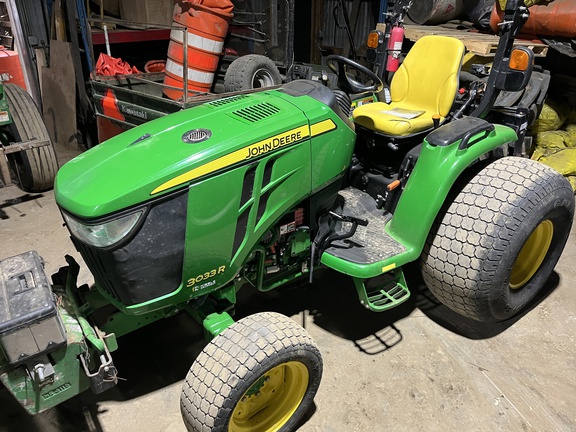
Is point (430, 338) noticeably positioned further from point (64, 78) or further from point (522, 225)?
point (64, 78)

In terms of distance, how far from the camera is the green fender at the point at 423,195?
2166 mm

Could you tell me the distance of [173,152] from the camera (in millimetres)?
1764

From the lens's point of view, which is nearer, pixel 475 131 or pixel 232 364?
pixel 232 364

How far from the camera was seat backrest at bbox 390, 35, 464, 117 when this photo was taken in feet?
8.38

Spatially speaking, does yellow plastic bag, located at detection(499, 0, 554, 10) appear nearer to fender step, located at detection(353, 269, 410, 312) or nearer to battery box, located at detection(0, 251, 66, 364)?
fender step, located at detection(353, 269, 410, 312)

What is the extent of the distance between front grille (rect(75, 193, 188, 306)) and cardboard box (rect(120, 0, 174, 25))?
429 centimetres


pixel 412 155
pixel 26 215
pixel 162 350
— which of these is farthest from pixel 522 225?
pixel 26 215

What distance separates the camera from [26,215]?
3736 mm

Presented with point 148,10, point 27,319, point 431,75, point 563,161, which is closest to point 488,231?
point 431,75

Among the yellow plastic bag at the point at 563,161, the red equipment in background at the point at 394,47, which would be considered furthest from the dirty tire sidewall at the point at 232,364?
the yellow plastic bag at the point at 563,161

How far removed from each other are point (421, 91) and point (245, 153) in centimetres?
134

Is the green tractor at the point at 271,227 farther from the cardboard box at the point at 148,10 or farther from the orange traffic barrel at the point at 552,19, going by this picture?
the cardboard box at the point at 148,10

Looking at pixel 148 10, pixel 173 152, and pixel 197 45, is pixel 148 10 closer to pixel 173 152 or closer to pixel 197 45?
pixel 197 45

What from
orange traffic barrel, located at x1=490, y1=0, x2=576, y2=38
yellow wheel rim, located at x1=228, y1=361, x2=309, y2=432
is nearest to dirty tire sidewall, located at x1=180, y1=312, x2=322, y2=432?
yellow wheel rim, located at x1=228, y1=361, x2=309, y2=432
